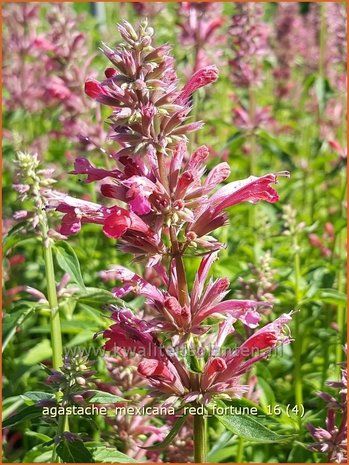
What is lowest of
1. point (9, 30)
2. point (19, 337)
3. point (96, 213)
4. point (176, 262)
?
point (19, 337)

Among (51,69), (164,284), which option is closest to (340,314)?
(164,284)

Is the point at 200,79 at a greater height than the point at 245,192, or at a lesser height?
greater

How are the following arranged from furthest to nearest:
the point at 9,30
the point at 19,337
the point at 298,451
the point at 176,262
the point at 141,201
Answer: the point at 9,30 → the point at 19,337 → the point at 298,451 → the point at 176,262 → the point at 141,201

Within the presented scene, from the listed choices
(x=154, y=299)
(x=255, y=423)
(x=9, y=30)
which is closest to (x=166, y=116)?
(x=154, y=299)

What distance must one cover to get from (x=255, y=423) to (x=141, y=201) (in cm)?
72

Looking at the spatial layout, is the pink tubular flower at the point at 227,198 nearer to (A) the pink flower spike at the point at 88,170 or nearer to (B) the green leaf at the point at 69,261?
(A) the pink flower spike at the point at 88,170

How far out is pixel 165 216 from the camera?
79.4 inches

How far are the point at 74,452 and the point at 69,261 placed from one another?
2.20 ft

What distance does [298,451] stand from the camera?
280cm

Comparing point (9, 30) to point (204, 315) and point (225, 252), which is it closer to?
point (225, 252)

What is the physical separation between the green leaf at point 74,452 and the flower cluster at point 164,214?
0.29 m

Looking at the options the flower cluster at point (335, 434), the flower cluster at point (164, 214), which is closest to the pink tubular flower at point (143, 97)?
the flower cluster at point (164, 214)

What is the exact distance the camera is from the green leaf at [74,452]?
81.6 inches

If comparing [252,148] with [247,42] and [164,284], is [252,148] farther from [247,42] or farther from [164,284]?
[164,284]
